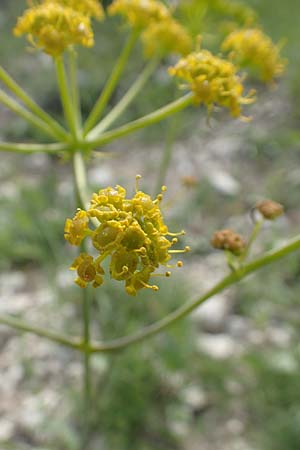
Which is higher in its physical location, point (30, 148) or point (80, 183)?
point (30, 148)

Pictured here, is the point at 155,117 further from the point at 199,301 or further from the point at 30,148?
the point at 199,301

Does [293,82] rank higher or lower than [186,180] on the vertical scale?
higher

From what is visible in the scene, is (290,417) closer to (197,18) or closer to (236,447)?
(236,447)

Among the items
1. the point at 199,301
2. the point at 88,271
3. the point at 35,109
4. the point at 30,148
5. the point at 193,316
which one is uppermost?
the point at 193,316

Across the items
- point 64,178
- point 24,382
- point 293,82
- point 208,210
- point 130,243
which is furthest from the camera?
point 293,82

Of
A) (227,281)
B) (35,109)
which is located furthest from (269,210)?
(35,109)

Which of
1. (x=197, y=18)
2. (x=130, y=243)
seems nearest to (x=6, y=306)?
(x=197, y=18)
